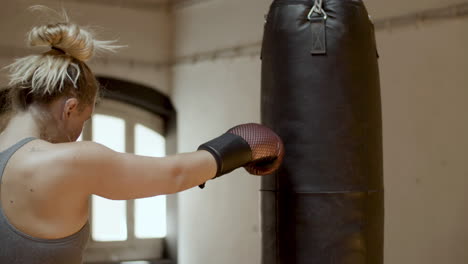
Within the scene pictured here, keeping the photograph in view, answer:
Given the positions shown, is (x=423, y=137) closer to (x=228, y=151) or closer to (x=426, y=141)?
(x=426, y=141)

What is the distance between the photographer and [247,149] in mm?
1907

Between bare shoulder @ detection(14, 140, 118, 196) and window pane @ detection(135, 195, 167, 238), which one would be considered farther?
window pane @ detection(135, 195, 167, 238)

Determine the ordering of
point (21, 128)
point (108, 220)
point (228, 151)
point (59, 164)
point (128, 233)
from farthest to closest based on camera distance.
Answer: 1. point (128, 233)
2. point (108, 220)
3. point (228, 151)
4. point (21, 128)
5. point (59, 164)

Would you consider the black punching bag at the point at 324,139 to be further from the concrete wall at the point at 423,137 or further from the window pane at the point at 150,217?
the window pane at the point at 150,217

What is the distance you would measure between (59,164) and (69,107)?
207mm

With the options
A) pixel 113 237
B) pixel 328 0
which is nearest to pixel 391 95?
pixel 328 0

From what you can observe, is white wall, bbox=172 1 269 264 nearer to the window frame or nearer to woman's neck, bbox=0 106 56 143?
the window frame

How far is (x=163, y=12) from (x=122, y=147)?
1.41 meters

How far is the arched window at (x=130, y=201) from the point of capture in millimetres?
5684

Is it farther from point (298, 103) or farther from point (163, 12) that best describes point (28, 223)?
point (163, 12)

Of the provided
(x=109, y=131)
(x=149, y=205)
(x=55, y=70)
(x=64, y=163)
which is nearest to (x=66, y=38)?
(x=55, y=70)

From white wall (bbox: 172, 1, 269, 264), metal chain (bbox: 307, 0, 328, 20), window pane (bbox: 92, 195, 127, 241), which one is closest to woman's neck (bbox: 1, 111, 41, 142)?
metal chain (bbox: 307, 0, 328, 20)

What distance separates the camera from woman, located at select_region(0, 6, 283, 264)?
1433mm

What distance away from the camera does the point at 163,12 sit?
6016mm
